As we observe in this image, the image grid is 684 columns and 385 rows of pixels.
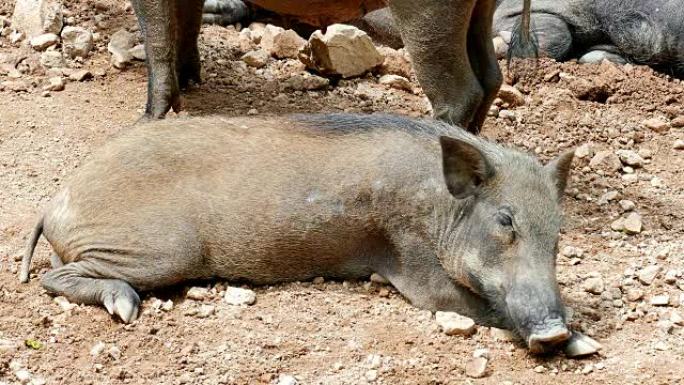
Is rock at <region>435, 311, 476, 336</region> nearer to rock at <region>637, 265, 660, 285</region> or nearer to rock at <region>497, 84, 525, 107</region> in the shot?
rock at <region>637, 265, 660, 285</region>

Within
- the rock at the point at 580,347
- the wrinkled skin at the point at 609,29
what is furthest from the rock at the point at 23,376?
the wrinkled skin at the point at 609,29

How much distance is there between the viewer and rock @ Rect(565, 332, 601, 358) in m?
4.00

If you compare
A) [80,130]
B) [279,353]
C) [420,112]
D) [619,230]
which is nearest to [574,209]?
[619,230]

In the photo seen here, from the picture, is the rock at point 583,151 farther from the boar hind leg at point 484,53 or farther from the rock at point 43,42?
the rock at point 43,42

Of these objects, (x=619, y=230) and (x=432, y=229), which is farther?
(x=619, y=230)

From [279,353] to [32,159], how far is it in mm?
2049

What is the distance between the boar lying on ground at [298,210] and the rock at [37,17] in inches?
93.0

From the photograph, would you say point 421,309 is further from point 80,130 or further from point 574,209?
point 80,130

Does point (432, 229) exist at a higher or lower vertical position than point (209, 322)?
higher

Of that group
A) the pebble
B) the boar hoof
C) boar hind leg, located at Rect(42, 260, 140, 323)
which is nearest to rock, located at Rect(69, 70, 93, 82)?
boar hind leg, located at Rect(42, 260, 140, 323)

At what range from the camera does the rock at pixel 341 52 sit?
6.45 m

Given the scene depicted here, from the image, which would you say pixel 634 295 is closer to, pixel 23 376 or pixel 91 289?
pixel 91 289

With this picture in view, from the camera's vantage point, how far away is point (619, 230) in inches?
206

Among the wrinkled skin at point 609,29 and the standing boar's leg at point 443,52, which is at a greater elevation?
the standing boar's leg at point 443,52
